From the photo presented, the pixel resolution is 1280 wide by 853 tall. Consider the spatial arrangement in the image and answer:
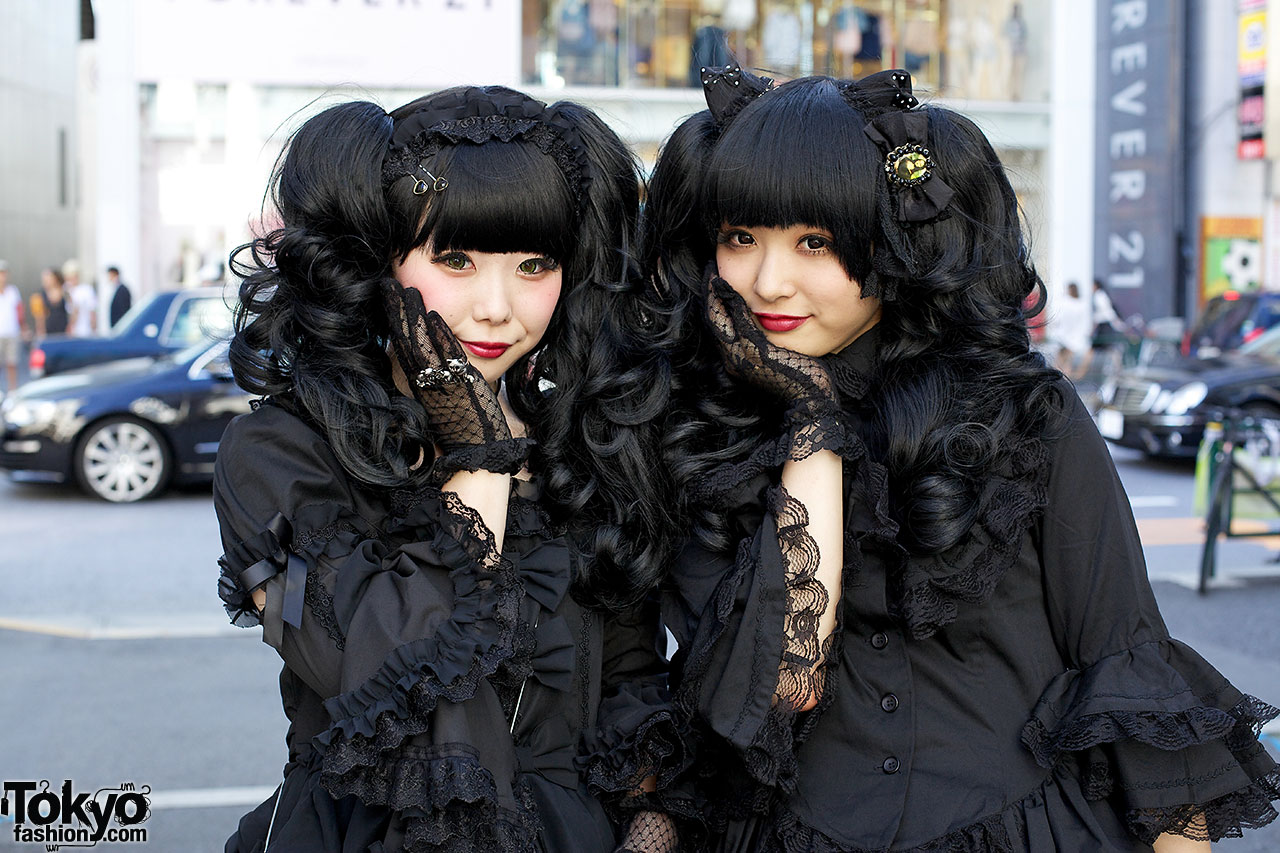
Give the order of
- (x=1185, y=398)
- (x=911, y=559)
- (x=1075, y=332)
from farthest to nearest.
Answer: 1. (x=1075, y=332)
2. (x=1185, y=398)
3. (x=911, y=559)

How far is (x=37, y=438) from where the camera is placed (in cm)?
973

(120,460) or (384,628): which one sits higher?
(384,628)

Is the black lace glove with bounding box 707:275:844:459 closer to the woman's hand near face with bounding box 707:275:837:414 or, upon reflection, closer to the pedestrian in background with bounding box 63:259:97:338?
the woman's hand near face with bounding box 707:275:837:414

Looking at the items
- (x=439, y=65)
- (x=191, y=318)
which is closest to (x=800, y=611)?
(x=191, y=318)

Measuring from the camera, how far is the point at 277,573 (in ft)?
5.90

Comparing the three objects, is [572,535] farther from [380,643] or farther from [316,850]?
[316,850]

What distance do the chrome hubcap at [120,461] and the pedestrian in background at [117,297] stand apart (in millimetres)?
8516

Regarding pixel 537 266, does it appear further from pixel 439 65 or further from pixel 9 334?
pixel 9 334

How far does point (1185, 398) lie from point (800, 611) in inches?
427

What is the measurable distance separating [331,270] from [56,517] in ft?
27.2

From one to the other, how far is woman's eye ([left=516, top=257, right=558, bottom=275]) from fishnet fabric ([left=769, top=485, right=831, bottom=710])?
59cm

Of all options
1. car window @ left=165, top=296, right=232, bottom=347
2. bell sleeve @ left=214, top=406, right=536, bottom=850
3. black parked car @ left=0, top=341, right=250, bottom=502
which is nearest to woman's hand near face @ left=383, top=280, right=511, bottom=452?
bell sleeve @ left=214, top=406, right=536, bottom=850

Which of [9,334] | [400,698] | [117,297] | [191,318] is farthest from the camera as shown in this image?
[9,334]

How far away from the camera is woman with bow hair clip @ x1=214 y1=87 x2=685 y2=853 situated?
5.82 ft
